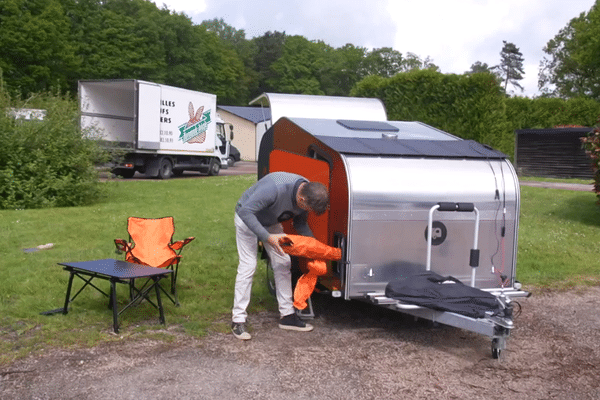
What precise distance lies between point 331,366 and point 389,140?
2.37 metres

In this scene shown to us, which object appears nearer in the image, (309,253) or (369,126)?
(309,253)

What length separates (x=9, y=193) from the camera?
12.8 m

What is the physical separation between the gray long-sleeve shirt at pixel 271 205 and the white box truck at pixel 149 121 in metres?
14.8

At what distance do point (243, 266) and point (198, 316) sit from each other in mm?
859

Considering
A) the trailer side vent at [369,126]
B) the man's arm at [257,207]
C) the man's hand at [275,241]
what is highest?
the trailer side vent at [369,126]

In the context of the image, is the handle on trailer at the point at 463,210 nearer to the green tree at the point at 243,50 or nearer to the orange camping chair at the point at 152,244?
the orange camping chair at the point at 152,244

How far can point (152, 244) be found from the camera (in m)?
7.08

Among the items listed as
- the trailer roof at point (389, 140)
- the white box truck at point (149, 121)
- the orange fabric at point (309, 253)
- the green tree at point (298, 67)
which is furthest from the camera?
the green tree at point (298, 67)

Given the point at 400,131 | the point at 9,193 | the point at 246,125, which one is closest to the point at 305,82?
the point at 246,125

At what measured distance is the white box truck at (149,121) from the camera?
827 inches

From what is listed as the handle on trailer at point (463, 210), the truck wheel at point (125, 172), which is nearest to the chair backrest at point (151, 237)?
the handle on trailer at point (463, 210)

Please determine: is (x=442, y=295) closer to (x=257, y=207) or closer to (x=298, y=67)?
(x=257, y=207)

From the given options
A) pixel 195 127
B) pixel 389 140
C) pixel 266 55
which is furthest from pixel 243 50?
pixel 389 140

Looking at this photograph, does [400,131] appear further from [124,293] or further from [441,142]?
[124,293]
